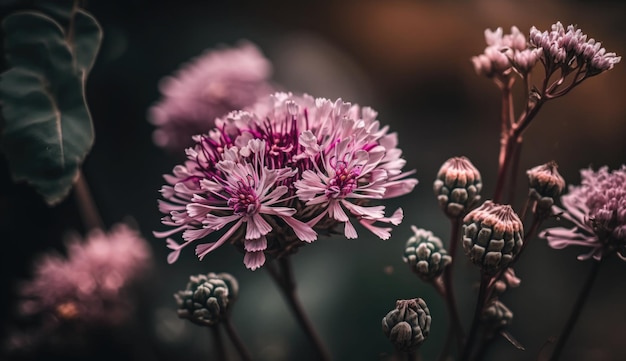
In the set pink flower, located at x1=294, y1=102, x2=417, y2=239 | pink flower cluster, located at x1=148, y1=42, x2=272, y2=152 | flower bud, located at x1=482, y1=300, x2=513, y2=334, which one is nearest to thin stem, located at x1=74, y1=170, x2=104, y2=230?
pink flower cluster, located at x1=148, y1=42, x2=272, y2=152

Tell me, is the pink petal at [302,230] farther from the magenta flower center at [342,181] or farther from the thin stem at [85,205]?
the thin stem at [85,205]

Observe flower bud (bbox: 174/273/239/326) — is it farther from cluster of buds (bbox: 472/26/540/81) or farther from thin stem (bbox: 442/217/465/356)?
cluster of buds (bbox: 472/26/540/81)

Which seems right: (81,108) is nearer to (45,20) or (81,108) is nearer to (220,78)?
(45,20)

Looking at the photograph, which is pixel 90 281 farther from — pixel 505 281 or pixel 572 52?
pixel 572 52

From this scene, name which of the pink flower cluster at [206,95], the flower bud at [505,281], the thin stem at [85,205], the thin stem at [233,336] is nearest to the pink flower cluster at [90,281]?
the thin stem at [85,205]

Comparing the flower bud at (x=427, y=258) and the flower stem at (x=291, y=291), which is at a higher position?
the flower bud at (x=427, y=258)

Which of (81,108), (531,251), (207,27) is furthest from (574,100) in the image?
(207,27)
